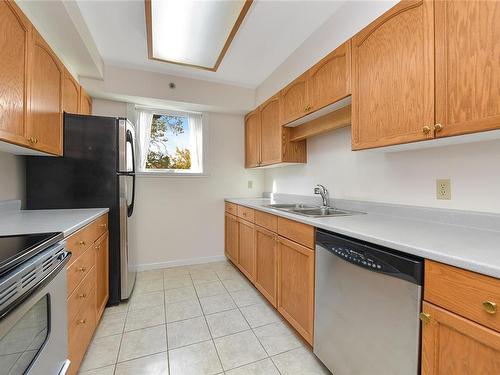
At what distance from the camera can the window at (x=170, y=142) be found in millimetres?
2953

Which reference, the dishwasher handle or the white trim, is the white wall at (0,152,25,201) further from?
the dishwasher handle

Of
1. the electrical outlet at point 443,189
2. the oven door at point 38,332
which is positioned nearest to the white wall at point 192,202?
the oven door at point 38,332

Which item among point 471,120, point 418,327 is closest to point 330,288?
point 418,327

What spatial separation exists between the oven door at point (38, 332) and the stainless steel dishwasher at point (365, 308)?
4.20ft

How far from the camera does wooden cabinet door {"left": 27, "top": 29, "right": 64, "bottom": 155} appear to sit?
1.41 metres

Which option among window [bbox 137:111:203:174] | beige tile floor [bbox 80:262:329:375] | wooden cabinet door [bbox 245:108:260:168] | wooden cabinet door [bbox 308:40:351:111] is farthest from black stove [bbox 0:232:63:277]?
wooden cabinet door [bbox 245:108:260:168]

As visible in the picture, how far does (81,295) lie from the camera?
1362 millimetres

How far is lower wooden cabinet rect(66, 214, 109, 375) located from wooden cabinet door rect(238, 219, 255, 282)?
4.36 ft

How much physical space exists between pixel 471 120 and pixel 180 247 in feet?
10.0

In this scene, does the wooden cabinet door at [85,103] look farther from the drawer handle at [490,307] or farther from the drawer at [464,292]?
the drawer handle at [490,307]

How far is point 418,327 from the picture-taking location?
2.79 ft

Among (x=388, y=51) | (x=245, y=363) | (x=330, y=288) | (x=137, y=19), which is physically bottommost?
(x=245, y=363)

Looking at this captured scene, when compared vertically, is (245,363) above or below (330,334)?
below

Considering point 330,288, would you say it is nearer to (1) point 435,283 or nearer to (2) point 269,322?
(1) point 435,283
